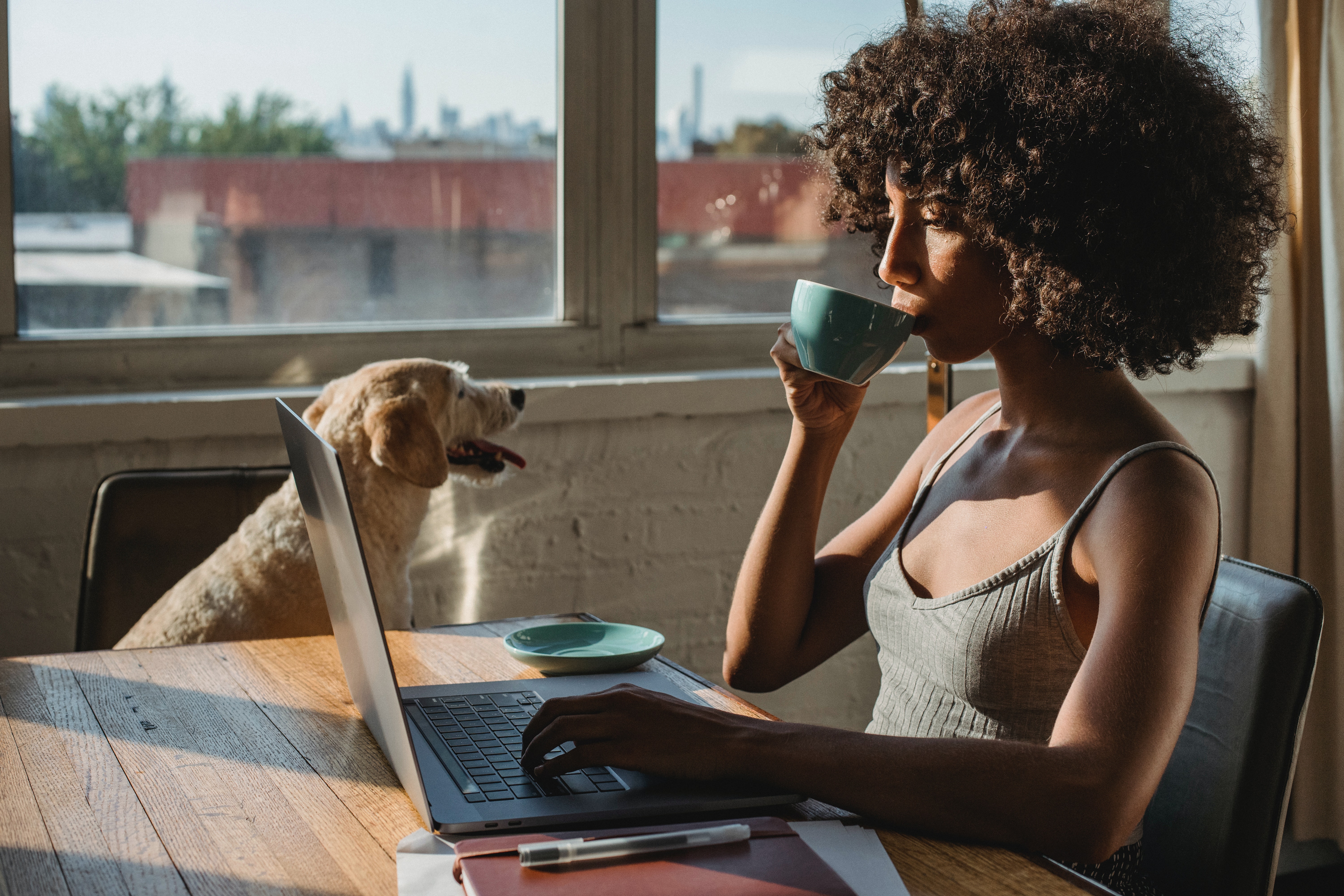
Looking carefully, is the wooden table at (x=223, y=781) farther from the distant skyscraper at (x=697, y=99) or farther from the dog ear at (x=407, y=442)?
the distant skyscraper at (x=697, y=99)

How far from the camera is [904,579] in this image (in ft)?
4.01

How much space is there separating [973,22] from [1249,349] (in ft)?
5.63

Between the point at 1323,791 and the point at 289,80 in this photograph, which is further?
the point at 1323,791

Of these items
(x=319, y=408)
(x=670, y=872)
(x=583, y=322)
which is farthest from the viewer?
(x=583, y=322)

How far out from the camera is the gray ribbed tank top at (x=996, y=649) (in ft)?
3.43

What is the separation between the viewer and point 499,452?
206cm

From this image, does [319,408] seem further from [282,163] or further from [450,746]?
[450,746]

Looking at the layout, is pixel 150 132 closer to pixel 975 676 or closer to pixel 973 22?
pixel 973 22

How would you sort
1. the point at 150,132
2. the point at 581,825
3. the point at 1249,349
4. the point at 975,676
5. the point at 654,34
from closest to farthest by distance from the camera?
the point at 581,825, the point at 975,676, the point at 150,132, the point at 654,34, the point at 1249,349

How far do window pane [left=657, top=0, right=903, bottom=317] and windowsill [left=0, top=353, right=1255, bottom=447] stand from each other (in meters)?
0.23

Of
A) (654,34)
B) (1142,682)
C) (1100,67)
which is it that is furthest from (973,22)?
(654,34)

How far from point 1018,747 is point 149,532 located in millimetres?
1395

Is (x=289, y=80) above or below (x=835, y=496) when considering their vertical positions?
above

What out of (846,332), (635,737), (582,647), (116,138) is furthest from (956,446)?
(116,138)
